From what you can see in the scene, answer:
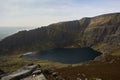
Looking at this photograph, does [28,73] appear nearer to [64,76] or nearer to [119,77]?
[64,76]

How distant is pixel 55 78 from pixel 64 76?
6.17 ft

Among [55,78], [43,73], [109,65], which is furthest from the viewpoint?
[109,65]

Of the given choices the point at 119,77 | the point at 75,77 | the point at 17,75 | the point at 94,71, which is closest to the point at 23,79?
the point at 17,75

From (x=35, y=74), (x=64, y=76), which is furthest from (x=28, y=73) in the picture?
(x=64, y=76)

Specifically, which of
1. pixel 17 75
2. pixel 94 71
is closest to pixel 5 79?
pixel 17 75

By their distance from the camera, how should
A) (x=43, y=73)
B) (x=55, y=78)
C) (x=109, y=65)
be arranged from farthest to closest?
(x=109, y=65) < (x=43, y=73) < (x=55, y=78)

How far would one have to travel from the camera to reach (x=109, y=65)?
47844 millimetres

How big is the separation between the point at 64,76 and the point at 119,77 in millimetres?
10057

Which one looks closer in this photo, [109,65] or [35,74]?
[35,74]

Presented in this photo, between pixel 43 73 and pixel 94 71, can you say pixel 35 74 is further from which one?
pixel 94 71

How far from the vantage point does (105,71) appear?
4197cm

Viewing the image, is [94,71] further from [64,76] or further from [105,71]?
[64,76]

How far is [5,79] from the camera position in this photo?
39.3 m

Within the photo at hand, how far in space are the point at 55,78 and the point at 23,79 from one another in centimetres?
611
